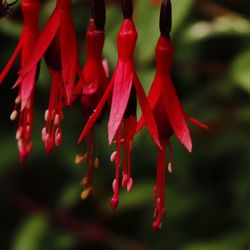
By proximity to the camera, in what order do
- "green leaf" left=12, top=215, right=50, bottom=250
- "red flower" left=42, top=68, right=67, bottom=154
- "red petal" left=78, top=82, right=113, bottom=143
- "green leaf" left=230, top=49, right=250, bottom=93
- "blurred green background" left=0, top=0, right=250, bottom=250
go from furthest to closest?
"green leaf" left=12, top=215, right=50, bottom=250 < "blurred green background" left=0, top=0, right=250, bottom=250 < "green leaf" left=230, top=49, right=250, bottom=93 < "red flower" left=42, top=68, right=67, bottom=154 < "red petal" left=78, top=82, right=113, bottom=143

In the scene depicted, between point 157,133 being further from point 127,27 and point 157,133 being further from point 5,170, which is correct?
point 5,170

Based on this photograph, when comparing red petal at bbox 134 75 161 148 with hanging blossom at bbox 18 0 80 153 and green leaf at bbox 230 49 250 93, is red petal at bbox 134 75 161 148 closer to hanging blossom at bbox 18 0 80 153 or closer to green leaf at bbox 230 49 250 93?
hanging blossom at bbox 18 0 80 153

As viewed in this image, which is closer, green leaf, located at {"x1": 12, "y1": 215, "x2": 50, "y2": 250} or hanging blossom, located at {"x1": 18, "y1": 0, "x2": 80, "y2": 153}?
hanging blossom, located at {"x1": 18, "y1": 0, "x2": 80, "y2": 153}

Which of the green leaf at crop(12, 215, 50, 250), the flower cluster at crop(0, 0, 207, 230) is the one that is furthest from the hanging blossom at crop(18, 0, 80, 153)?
the green leaf at crop(12, 215, 50, 250)

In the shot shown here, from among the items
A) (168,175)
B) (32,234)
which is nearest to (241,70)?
(168,175)

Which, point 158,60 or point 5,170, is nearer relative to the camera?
point 158,60

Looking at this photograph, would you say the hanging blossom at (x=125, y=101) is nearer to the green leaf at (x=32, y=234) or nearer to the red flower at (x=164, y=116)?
the red flower at (x=164, y=116)

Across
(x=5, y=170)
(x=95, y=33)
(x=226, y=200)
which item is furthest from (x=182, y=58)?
(x=95, y=33)

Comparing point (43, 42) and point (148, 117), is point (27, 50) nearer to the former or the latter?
point (43, 42)
